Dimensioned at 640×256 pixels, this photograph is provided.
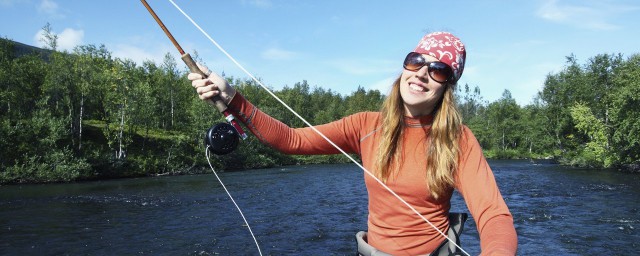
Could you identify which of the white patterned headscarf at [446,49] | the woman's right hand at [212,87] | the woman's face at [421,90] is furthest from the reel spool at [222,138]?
the white patterned headscarf at [446,49]

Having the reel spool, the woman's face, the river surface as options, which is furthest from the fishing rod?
the river surface

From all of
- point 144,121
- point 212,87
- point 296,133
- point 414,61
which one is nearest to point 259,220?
point 296,133

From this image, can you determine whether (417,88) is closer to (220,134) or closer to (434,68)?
(434,68)

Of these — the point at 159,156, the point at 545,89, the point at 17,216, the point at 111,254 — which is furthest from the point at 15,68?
the point at 545,89

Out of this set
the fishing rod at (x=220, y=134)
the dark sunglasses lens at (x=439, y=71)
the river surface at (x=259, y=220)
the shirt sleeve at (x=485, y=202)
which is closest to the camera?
the shirt sleeve at (x=485, y=202)

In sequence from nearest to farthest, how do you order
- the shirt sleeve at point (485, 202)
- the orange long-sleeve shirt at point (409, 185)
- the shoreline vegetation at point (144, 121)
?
the shirt sleeve at point (485, 202) < the orange long-sleeve shirt at point (409, 185) < the shoreline vegetation at point (144, 121)

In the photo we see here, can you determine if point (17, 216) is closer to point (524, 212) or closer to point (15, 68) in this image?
point (524, 212)

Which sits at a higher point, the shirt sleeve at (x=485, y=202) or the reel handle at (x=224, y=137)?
the reel handle at (x=224, y=137)

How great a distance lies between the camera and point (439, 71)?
92.6 inches

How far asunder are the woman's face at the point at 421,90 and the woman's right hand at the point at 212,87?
95cm

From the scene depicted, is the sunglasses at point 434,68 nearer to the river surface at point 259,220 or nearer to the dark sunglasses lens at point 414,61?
the dark sunglasses lens at point 414,61

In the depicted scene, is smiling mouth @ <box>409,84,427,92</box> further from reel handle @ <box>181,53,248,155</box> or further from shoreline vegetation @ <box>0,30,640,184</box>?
shoreline vegetation @ <box>0,30,640,184</box>

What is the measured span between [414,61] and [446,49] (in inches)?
7.2

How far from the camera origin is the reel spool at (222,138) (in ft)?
9.29
